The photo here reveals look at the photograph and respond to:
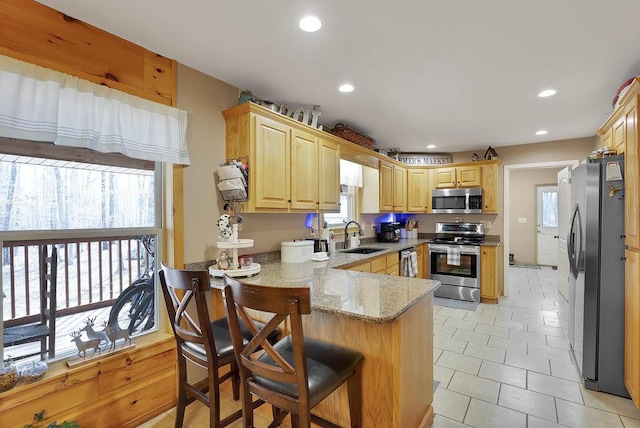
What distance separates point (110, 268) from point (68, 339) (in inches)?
17.9

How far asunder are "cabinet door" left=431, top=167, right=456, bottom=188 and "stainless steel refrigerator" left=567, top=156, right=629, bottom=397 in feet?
9.04

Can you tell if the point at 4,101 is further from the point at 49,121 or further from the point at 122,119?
the point at 122,119

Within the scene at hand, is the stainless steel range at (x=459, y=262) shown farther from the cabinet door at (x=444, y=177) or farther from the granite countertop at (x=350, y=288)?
the granite countertop at (x=350, y=288)

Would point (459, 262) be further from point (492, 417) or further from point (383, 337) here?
point (383, 337)

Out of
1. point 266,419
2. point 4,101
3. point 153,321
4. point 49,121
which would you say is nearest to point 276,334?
point 266,419

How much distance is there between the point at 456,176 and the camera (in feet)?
16.7

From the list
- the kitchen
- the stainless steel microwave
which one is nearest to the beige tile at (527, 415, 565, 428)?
the kitchen

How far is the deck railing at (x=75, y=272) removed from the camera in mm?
1614

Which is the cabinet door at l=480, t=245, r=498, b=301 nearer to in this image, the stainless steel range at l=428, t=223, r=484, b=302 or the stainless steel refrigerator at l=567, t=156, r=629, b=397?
the stainless steel range at l=428, t=223, r=484, b=302

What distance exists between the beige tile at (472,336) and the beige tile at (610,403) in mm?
942

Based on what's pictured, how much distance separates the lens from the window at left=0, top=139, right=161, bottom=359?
1.60 metres

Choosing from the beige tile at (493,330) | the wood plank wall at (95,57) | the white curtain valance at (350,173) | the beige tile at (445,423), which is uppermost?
the wood plank wall at (95,57)

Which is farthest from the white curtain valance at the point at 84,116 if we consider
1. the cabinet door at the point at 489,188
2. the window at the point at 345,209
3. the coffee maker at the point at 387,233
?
the cabinet door at the point at 489,188

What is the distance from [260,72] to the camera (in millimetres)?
2348
